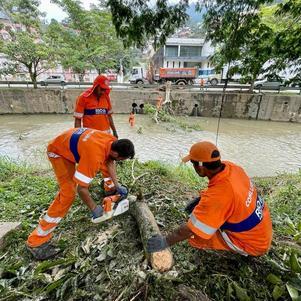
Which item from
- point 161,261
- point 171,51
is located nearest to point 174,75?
point 171,51

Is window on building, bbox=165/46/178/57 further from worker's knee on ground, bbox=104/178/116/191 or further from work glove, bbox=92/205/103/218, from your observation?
work glove, bbox=92/205/103/218

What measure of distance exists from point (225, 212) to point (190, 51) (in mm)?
29013

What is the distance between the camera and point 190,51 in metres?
27.5

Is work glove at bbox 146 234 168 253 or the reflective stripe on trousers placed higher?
work glove at bbox 146 234 168 253

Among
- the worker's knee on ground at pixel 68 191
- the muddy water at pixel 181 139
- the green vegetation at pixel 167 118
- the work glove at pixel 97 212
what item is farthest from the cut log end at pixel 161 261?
the green vegetation at pixel 167 118

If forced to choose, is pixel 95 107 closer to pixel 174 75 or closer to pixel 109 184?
pixel 109 184

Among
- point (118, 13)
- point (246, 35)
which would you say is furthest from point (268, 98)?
point (118, 13)

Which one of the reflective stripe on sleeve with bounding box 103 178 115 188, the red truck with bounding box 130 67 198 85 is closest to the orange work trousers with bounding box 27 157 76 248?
the reflective stripe on sleeve with bounding box 103 178 115 188

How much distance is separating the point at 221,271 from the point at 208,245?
24 cm

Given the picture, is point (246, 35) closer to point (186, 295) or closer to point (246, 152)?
→ point (186, 295)

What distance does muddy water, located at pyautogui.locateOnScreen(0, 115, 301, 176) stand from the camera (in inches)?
309

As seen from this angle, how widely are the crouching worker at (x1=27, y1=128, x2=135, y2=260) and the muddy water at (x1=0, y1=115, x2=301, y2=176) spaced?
183 inches

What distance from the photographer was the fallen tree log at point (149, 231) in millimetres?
1848

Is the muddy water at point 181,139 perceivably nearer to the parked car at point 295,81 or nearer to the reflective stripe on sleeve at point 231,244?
the parked car at point 295,81
